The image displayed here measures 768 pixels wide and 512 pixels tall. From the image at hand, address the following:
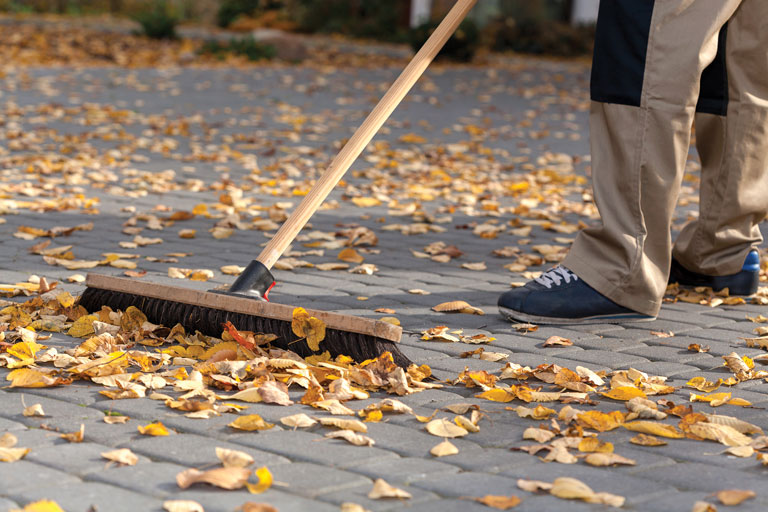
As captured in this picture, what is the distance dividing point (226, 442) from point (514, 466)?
2.13 feet

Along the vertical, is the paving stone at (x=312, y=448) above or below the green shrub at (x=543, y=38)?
below

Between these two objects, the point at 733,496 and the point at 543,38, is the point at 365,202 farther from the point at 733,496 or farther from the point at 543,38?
the point at 543,38

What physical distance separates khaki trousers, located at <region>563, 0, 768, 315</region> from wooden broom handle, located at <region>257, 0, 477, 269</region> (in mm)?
555

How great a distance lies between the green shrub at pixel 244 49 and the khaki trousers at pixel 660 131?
15.7 meters

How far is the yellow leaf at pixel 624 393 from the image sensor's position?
285 centimetres

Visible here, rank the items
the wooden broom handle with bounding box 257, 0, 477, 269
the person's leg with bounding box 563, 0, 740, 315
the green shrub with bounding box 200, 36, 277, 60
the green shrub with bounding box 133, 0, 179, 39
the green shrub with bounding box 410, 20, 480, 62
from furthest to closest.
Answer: the green shrub with bounding box 133, 0, 179, 39, the green shrub with bounding box 410, 20, 480, 62, the green shrub with bounding box 200, 36, 277, 60, the person's leg with bounding box 563, 0, 740, 315, the wooden broom handle with bounding box 257, 0, 477, 269

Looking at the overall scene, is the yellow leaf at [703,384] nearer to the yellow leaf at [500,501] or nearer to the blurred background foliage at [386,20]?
the yellow leaf at [500,501]

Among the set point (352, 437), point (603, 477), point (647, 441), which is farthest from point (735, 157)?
point (352, 437)

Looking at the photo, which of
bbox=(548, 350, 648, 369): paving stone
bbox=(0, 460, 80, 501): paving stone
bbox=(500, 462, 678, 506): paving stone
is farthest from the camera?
bbox=(548, 350, 648, 369): paving stone

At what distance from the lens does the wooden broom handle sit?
337 centimetres

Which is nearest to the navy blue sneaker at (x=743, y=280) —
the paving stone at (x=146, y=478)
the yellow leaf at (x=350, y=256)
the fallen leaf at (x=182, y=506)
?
the yellow leaf at (x=350, y=256)

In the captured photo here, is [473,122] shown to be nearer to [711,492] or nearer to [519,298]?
[519,298]

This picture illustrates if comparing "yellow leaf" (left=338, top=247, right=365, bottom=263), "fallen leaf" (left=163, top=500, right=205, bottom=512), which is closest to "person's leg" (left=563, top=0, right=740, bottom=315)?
"yellow leaf" (left=338, top=247, right=365, bottom=263)

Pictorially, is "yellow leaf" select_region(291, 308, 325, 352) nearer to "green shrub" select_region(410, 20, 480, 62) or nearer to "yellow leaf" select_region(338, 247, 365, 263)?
"yellow leaf" select_region(338, 247, 365, 263)
